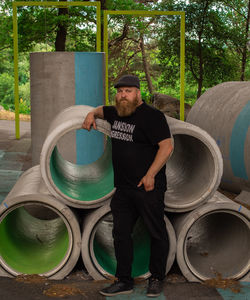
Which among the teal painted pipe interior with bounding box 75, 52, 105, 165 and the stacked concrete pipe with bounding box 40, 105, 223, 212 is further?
the teal painted pipe interior with bounding box 75, 52, 105, 165

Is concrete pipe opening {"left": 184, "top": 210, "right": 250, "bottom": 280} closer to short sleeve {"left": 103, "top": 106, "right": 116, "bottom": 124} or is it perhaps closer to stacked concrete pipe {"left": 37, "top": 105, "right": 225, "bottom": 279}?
stacked concrete pipe {"left": 37, "top": 105, "right": 225, "bottom": 279}

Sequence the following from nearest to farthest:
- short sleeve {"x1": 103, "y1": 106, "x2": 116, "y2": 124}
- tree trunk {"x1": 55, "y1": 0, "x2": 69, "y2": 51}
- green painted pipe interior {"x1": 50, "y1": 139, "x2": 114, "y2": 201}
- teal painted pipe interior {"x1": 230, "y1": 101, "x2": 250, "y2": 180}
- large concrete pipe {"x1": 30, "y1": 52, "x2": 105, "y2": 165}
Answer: short sleeve {"x1": 103, "y1": 106, "x2": 116, "y2": 124}, green painted pipe interior {"x1": 50, "y1": 139, "x2": 114, "y2": 201}, teal painted pipe interior {"x1": 230, "y1": 101, "x2": 250, "y2": 180}, large concrete pipe {"x1": 30, "y1": 52, "x2": 105, "y2": 165}, tree trunk {"x1": 55, "y1": 0, "x2": 69, "y2": 51}

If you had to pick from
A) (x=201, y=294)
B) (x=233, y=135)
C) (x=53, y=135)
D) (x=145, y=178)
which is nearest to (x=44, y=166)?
(x=53, y=135)

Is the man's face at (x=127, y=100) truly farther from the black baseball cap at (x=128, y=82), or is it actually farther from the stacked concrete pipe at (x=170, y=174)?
the stacked concrete pipe at (x=170, y=174)

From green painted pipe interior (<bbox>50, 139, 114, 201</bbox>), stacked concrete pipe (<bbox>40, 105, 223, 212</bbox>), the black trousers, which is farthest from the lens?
green painted pipe interior (<bbox>50, 139, 114, 201</bbox>)

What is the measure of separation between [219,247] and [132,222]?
1.49 m

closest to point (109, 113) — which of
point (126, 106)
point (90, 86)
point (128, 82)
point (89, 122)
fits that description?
point (89, 122)

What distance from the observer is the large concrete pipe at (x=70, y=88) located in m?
8.62

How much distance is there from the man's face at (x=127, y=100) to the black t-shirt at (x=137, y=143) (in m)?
0.06

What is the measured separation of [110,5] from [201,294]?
1598cm

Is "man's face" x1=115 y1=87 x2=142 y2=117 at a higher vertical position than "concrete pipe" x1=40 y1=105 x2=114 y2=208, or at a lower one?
higher

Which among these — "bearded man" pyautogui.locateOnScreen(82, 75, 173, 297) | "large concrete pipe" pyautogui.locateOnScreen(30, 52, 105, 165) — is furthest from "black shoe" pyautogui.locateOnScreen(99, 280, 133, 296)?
"large concrete pipe" pyautogui.locateOnScreen(30, 52, 105, 165)

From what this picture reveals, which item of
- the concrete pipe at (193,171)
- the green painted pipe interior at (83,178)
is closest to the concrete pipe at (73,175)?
the green painted pipe interior at (83,178)

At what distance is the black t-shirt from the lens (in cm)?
458
